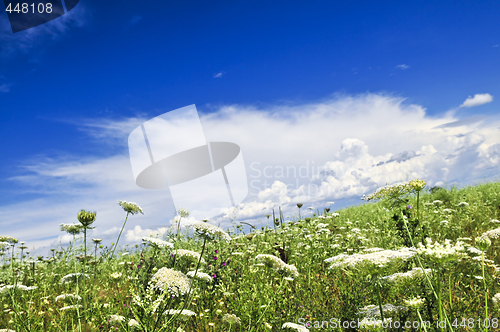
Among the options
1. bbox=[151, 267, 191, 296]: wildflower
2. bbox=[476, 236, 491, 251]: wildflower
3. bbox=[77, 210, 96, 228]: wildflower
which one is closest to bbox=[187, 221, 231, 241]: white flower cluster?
bbox=[151, 267, 191, 296]: wildflower

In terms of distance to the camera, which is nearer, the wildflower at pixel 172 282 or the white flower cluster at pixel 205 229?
the wildflower at pixel 172 282

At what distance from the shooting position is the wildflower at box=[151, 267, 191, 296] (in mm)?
2523

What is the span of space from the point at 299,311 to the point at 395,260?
77.5 inches

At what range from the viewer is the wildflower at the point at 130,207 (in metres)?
3.45

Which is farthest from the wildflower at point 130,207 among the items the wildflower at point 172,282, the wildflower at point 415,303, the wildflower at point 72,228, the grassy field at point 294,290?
the wildflower at point 415,303

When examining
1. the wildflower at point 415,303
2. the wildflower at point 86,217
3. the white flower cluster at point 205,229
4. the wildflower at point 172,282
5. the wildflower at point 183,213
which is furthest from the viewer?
the wildflower at point 183,213

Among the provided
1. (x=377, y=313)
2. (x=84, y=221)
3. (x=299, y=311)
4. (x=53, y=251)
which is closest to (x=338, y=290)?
(x=299, y=311)

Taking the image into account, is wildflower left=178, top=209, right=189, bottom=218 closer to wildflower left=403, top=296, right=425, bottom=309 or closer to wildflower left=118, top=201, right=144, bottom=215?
wildflower left=118, top=201, right=144, bottom=215

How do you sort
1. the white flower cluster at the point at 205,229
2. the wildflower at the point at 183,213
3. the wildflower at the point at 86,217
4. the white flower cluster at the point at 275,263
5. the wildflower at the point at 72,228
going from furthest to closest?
the wildflower at the point at 183,213
the wildflower at the point at 72,228
the white flower cluster at the point at 275,263
the wildflower at the point at 86,217
the white flower cluster at the point at 205,229

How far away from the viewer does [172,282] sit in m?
2.57

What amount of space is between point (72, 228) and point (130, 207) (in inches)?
29.8

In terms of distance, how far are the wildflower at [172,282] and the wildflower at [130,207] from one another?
1120mm

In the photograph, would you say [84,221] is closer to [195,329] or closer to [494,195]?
[195,329]

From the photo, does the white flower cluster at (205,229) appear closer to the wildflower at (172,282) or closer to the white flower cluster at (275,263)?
the wildflower at (172,282)
